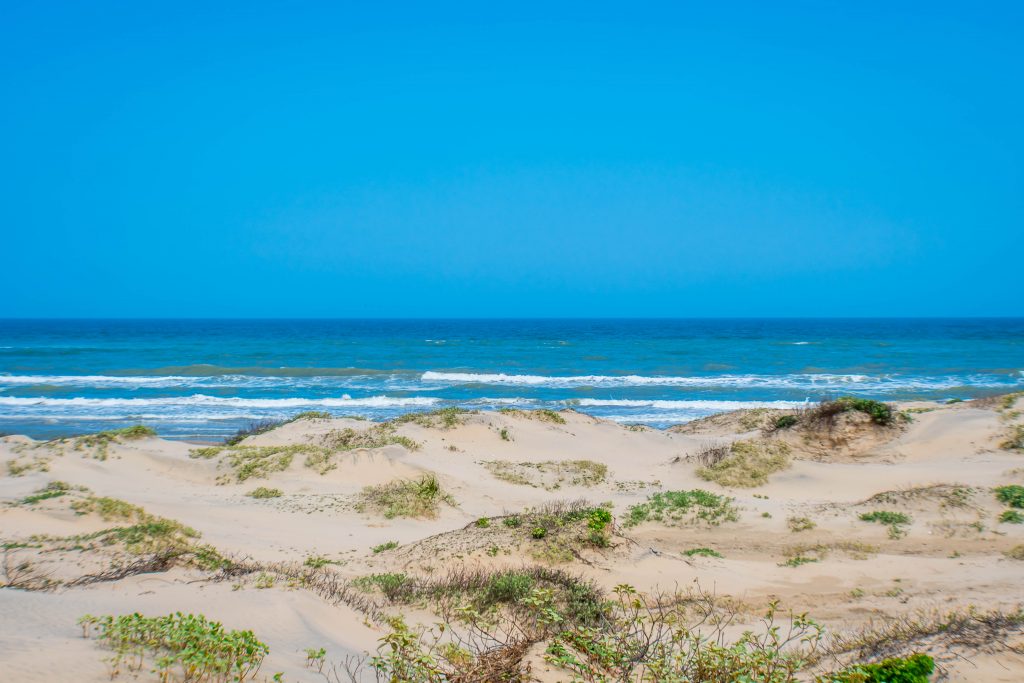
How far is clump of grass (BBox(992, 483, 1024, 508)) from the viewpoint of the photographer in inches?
449

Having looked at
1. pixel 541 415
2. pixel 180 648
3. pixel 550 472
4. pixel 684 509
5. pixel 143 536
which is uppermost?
pixel 180 648

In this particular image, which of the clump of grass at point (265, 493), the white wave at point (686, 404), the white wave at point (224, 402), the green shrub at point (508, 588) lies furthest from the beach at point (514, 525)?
the white wave at point (224, 402)

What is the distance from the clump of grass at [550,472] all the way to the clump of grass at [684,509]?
253 centimetres

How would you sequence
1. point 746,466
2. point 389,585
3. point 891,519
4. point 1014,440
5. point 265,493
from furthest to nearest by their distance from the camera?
point 1014,440
point 746,466
point 265,493
point 891,519
point 389,585

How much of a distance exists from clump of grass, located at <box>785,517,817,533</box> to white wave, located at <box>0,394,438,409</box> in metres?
22.2

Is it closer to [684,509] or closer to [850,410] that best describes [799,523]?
[684,509]

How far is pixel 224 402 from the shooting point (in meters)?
33.3

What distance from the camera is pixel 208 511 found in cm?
1229

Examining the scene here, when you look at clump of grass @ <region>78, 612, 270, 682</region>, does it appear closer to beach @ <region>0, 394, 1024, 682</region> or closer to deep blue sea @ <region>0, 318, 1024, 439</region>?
beach @ <region>0, 394, 1024, 682</region>

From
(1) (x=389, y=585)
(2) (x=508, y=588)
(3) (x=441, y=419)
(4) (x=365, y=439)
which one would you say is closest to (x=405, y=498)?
(4) (x=365, y=439)

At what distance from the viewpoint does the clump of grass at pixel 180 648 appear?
4.39m

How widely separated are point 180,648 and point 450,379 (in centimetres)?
3859

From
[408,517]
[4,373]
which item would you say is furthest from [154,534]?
[4,373]

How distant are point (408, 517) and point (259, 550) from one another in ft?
9.97
